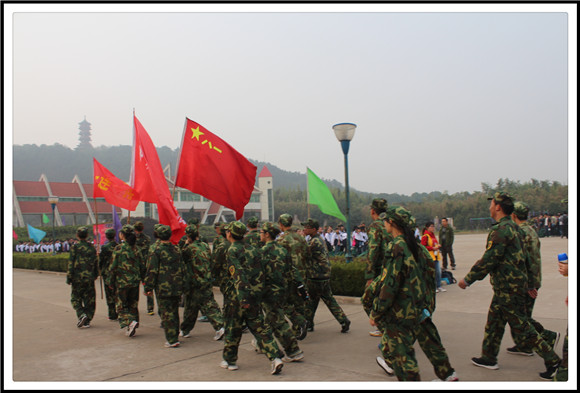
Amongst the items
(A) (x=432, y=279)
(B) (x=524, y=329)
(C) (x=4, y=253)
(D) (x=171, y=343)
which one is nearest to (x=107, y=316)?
(D) (x=171, y=343)

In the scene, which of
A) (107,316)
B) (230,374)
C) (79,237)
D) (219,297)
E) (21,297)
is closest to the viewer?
(230,374)

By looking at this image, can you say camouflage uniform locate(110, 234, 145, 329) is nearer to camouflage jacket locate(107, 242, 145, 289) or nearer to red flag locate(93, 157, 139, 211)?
camouflage jacket locate(107, 242, 145, 289)

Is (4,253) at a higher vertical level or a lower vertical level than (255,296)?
higher

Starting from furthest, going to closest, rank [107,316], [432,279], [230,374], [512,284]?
[107,316], [230,374], [512,284], [432,279]

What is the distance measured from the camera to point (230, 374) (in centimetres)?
504

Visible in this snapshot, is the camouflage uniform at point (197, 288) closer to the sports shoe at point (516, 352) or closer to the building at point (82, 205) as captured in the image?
the sports shoe at point (516, 352)

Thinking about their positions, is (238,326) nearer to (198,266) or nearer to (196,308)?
(196,308)

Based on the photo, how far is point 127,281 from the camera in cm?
738

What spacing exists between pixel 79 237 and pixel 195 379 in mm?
4399

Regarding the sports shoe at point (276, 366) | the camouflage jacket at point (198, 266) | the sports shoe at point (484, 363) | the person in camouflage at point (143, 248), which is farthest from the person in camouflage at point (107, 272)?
the sports shoe at point (484, 363)

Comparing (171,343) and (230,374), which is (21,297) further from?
(230,374)

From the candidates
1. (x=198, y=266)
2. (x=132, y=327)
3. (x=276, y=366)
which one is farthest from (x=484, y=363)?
(x=132, y=327)

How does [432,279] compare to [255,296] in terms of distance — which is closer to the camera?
[432,279]

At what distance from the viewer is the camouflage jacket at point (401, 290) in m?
3.98
